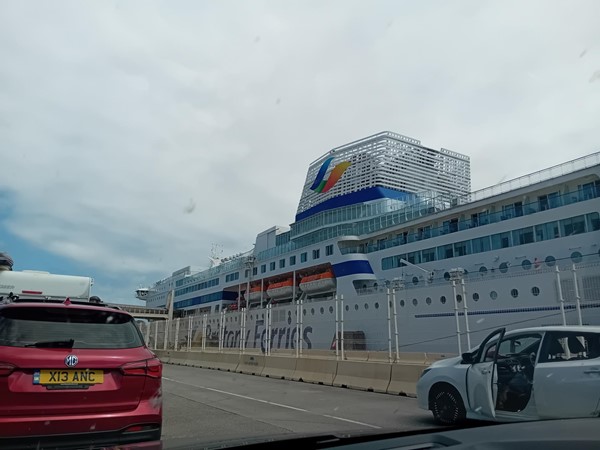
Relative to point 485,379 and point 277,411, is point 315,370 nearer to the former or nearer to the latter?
point 277,411

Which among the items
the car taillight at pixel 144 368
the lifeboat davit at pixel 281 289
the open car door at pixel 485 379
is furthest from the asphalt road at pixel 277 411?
the lifeboat davit at pixel 281 289

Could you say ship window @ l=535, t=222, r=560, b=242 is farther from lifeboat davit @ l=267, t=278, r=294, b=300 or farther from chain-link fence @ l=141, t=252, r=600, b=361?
lifeboat davit @ l=267, t=278, r=294, b=300

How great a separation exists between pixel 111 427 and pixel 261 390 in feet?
29.7

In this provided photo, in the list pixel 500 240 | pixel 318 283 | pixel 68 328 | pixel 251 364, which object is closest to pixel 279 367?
pixel 251 364

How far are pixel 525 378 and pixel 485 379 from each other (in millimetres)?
509

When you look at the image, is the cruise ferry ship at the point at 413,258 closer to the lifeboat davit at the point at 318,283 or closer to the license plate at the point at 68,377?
the lifeboat davit at the point at 318,283

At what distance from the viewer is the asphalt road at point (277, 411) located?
672 centimetres

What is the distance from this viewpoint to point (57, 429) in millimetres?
3627

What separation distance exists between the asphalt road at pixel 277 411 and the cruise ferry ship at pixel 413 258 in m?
3.33

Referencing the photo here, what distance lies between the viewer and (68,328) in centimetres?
412

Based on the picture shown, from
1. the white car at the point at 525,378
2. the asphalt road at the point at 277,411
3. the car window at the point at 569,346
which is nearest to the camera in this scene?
the white car at the point at 525,378

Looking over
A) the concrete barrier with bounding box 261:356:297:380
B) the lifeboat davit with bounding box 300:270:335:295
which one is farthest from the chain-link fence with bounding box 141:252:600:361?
the lifeboat davit with bounding box 300:270:335:295

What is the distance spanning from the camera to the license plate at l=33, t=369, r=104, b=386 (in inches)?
145

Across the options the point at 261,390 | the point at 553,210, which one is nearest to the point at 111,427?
the point at 261,390
